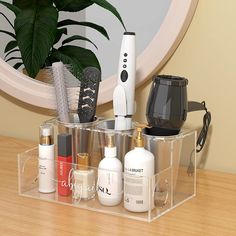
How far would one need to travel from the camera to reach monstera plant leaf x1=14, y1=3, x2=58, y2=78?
1212mm

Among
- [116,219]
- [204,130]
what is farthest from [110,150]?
[204,130]

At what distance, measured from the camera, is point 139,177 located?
0.93 m

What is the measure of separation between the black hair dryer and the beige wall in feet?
0.50

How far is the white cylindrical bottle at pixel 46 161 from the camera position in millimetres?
1028

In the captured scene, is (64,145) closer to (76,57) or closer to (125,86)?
(125,86)

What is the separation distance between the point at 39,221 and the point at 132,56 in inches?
12.4

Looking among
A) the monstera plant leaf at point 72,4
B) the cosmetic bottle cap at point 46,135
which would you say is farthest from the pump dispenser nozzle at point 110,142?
the monstera plant leaf at point 72,4

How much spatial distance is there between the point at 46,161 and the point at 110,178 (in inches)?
5.2

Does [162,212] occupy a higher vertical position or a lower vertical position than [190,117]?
lower

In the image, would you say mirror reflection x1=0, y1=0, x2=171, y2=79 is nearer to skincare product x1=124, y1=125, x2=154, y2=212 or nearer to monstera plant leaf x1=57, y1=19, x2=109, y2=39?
monstera plant leaf x1=57, y1=19, x2=109, y2=39

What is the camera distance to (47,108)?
50.2 inches

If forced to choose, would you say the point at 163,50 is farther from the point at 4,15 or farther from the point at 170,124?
the point at 4,15

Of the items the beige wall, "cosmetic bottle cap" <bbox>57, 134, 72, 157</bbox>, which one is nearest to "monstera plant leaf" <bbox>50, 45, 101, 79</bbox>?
the beige wall

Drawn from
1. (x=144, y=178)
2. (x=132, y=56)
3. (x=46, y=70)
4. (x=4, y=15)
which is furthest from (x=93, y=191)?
(x=4, y=15)
